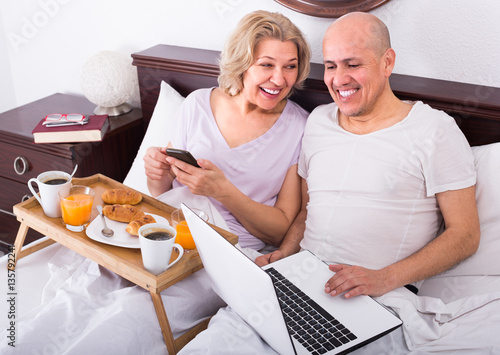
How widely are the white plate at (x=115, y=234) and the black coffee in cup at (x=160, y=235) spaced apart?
0.30ft

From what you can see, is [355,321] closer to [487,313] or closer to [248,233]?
[487,313]

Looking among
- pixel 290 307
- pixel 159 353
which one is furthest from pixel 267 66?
pixel 159 353

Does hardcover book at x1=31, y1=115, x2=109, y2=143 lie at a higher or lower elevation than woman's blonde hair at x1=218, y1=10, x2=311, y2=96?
lower

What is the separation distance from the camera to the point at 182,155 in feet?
4.90

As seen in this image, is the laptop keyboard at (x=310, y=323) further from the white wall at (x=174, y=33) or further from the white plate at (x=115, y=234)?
the white wall at (x=174, y=33)

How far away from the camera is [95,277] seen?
4.68 ft

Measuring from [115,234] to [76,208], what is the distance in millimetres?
128

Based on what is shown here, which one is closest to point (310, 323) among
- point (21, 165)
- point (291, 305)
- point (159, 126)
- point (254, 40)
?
point (291, 305)

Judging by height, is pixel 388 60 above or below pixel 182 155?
above

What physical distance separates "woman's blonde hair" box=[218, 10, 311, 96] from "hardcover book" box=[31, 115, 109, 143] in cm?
63

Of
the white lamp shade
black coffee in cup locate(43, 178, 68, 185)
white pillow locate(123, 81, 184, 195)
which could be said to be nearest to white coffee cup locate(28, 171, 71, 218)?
black coffee in cup locate(43, 178, 68, 185)

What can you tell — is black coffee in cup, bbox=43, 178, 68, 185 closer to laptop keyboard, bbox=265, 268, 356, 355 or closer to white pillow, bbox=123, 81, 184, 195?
white pillow, bbox=123, 81, 184, 195

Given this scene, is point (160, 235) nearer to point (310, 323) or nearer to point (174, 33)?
point (310, 323)

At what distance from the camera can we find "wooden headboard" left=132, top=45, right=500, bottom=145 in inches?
61.1
